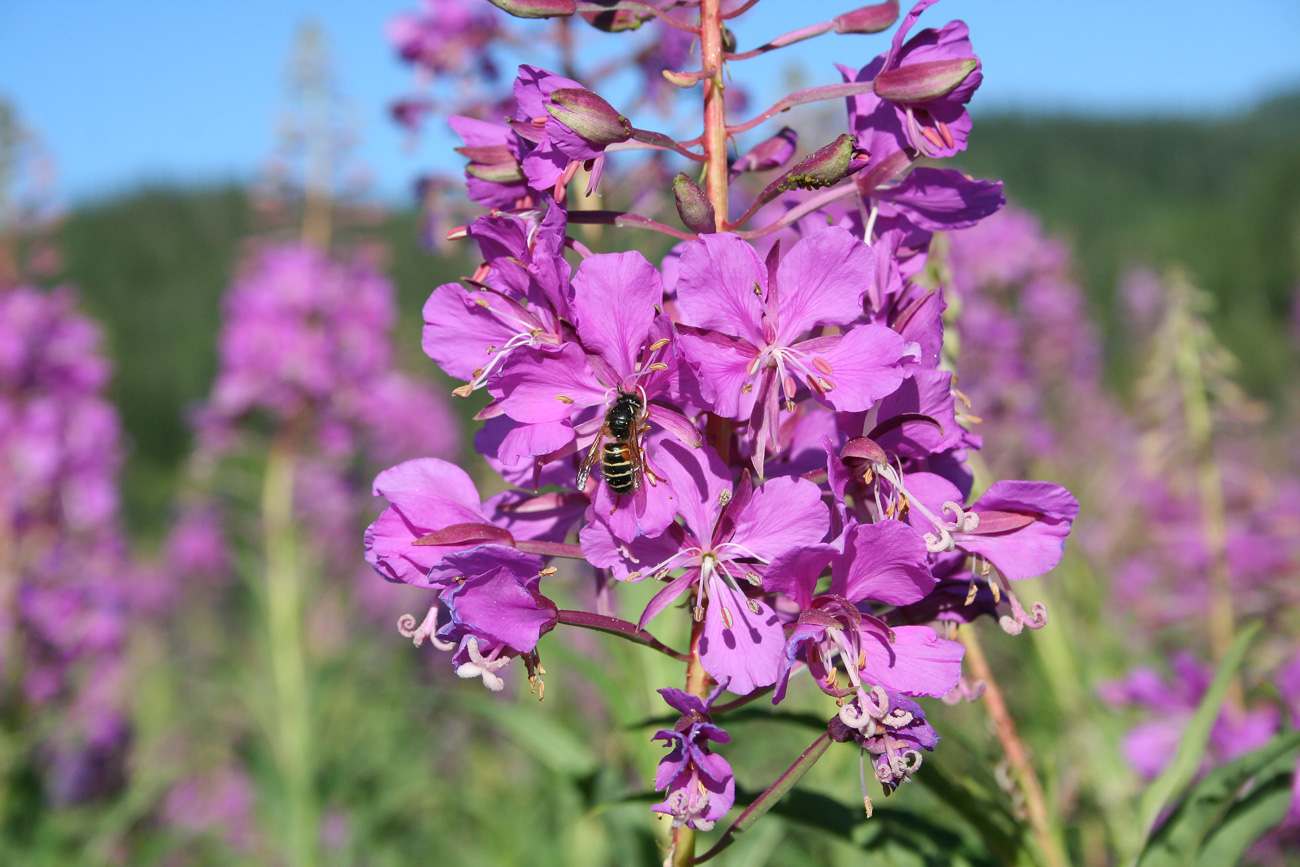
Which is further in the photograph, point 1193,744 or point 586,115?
point 1193,744

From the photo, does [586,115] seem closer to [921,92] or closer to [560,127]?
[560,127]

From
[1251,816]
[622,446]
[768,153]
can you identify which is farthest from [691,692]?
[1251,816]

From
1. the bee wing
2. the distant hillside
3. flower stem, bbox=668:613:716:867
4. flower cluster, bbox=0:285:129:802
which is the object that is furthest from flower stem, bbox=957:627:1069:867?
the distant hillside

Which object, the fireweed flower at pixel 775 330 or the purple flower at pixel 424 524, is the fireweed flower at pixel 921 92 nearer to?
the fireweed flower at pixel 775 330

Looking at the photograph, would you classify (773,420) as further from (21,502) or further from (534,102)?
(21,502)

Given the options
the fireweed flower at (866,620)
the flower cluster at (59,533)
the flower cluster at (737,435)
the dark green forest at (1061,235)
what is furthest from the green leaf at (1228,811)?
the dark green forest at (1061,235)

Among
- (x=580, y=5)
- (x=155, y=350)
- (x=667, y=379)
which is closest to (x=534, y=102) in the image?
(x=580, y=5)
